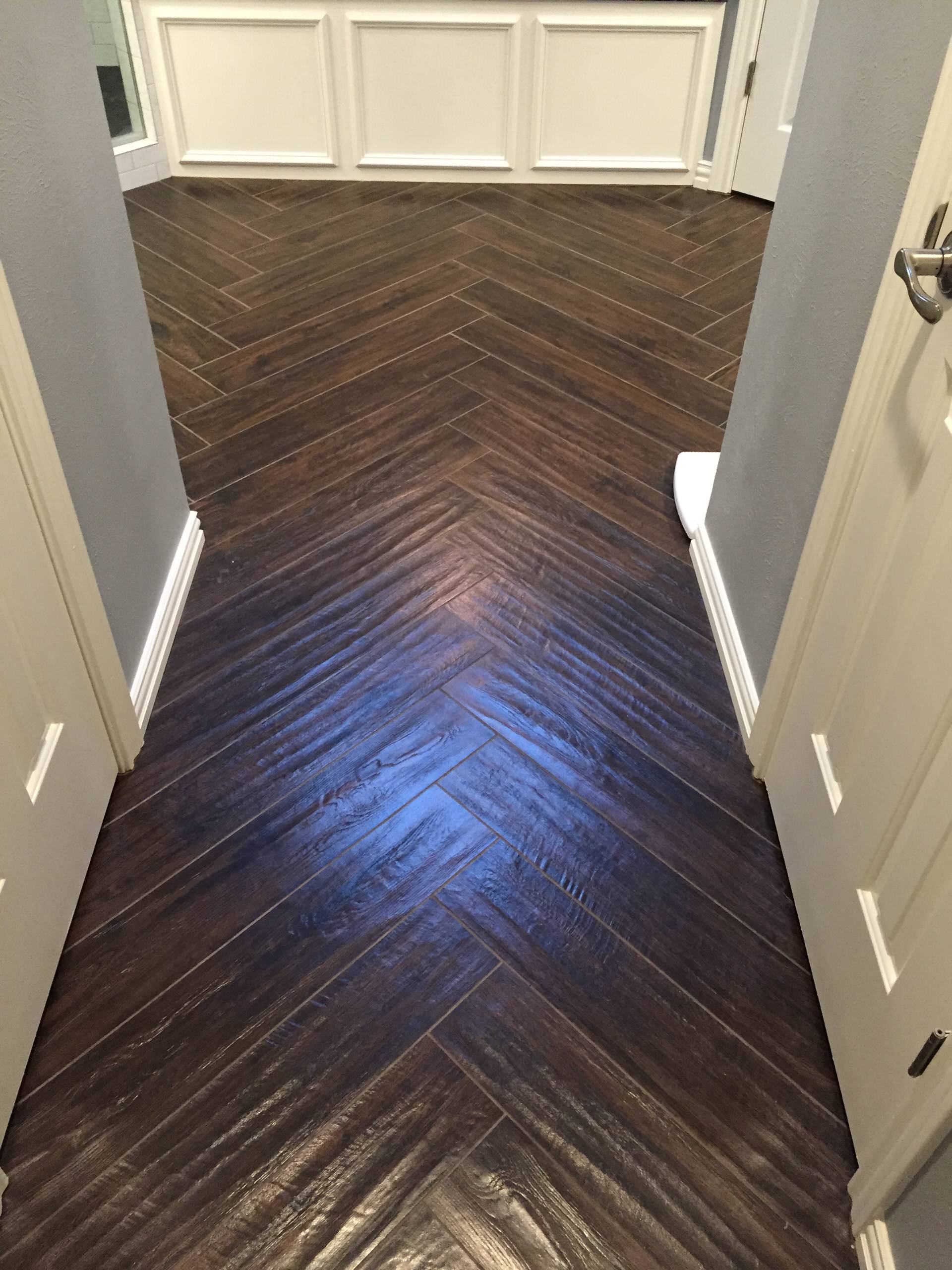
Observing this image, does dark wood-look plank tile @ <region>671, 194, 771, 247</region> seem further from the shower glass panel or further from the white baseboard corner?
the shower glass panel

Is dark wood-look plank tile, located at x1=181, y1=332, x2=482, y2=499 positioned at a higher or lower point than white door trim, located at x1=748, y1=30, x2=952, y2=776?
lower

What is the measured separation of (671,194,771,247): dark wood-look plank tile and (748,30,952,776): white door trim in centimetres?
220

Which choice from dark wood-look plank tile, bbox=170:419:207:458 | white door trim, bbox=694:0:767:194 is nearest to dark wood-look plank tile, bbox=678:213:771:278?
white door trim, bbox=694:0:767:194

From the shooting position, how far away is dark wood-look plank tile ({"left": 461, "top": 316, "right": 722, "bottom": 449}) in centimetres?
247

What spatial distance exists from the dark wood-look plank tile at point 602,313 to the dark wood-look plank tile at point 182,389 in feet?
3.25

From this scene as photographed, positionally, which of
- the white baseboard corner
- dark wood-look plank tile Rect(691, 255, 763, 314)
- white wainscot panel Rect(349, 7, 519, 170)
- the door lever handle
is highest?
the door lever handle

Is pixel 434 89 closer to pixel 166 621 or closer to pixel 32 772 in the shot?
pixel 166 621

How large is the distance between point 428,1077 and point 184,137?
3.40 m

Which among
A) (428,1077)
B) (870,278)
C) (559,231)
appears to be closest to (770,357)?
(870,278)

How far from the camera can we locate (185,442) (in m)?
2.43

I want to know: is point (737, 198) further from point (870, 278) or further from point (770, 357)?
point (870, 278)

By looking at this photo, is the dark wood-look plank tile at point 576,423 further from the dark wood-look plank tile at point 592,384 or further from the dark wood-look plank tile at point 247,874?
the dark wood-look plank tile at point 247,874

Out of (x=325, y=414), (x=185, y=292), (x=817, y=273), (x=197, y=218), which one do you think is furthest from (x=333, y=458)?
(x=197, y=218)

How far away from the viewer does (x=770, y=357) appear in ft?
5.44
